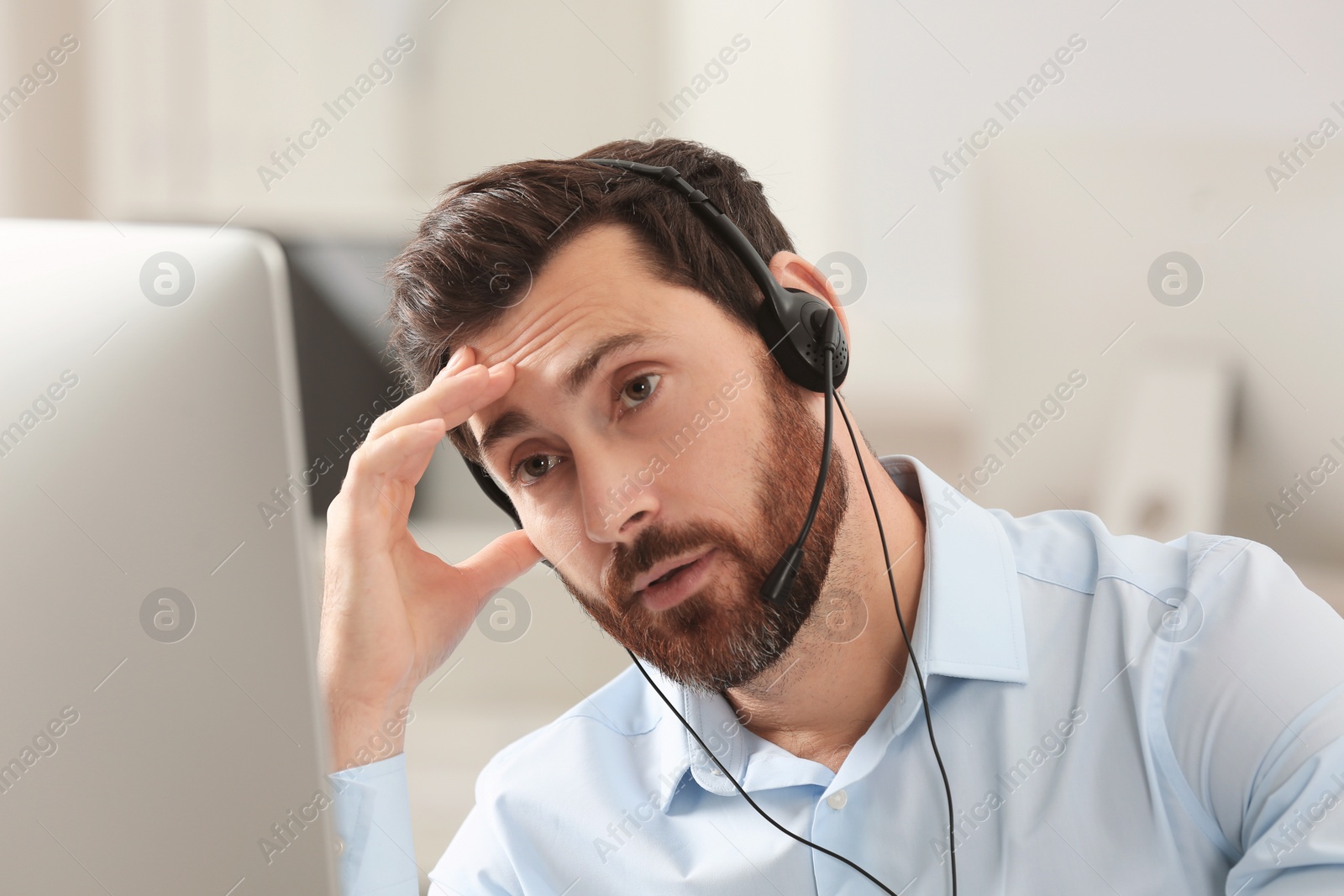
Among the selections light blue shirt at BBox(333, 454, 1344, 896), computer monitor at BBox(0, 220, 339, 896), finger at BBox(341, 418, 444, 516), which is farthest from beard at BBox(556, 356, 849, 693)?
computer monitor at BBox(0, 220, 339, 896)

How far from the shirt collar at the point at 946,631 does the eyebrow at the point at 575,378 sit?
334mm

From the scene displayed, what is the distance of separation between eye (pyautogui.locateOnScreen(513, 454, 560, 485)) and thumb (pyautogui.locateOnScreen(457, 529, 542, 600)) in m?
0.12

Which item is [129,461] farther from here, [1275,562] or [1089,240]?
[1089,240]

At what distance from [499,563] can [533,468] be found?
193 mm

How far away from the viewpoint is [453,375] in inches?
39.3

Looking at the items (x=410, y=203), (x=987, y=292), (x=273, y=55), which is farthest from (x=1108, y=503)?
(x=273, y=55)

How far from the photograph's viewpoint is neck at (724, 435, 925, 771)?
3.42ft

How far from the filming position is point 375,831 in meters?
0.95

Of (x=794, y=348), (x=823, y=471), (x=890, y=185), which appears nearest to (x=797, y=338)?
(x=794, y=348)

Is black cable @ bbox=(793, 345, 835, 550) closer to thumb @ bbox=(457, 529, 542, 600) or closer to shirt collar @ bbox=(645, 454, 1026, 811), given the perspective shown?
shirt collar @ bbox=(645, 454, 1026, 811)

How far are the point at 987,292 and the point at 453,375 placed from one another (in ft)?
2.48

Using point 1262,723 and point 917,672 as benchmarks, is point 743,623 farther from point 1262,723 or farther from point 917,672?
point 1262,723

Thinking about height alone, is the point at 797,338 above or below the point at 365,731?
above

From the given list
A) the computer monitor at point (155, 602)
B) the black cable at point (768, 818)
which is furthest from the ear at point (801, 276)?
the computer monitor at point (155, 602)
